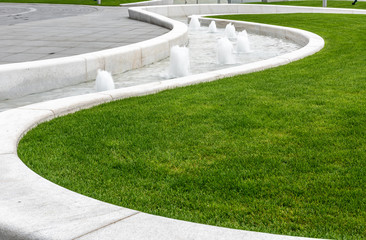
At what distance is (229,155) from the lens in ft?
15.4

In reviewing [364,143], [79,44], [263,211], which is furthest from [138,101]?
[79,44]

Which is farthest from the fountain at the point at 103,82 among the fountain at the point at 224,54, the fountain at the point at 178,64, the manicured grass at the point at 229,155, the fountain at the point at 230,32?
the fountain at the point at 230,32

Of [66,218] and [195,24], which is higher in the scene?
[66,218]

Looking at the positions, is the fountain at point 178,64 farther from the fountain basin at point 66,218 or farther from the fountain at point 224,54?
the fountain basin at point 66,218

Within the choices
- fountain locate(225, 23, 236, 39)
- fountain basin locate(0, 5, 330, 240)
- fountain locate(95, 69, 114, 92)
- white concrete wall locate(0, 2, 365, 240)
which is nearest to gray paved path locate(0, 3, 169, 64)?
fountain locate(95, 69, 114, 92)

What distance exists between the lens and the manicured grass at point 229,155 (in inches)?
144

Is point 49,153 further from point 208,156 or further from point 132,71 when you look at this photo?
point 132,71

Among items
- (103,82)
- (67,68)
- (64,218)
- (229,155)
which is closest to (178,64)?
(103,82)

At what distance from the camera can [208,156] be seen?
4.71 m

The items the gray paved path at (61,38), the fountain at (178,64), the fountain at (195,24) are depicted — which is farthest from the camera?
the fountain at (195,24)

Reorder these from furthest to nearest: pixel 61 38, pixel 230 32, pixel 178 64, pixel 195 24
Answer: pixel 195 24
pixel 230 32
pixel 61 38
pixel 178 64

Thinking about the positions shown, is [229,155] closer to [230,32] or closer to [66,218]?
[66,218]

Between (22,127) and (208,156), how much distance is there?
221cm

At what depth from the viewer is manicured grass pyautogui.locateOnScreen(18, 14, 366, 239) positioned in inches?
144
